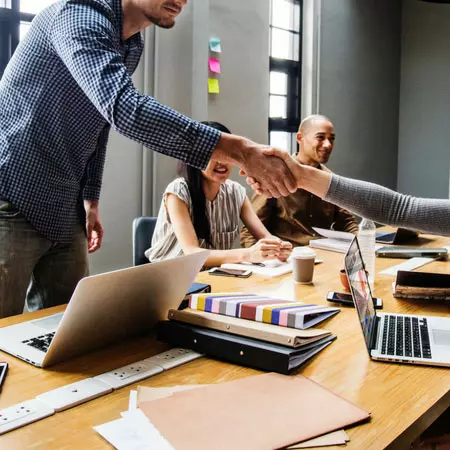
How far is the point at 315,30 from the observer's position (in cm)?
498

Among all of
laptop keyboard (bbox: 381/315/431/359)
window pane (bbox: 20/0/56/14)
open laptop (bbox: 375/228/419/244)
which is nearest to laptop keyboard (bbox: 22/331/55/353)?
laptop keyboard (bbox: 381/315/431/359)

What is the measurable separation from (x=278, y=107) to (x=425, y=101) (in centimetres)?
211

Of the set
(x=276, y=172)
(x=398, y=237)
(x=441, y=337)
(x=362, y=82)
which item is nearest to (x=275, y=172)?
→ (x=276, y=172)

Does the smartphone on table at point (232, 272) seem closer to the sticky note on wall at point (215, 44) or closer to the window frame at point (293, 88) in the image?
the sticky note on wall at point (215, 44)

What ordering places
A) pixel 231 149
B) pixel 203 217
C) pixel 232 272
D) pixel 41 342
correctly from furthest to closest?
pixel 203 217 → pixel 232 272 → pixel 231 149 → pixel 41 342

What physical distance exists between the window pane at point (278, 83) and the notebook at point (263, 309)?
3.79 m

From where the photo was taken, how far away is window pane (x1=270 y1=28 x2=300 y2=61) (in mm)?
4895

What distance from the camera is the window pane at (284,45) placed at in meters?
4.89

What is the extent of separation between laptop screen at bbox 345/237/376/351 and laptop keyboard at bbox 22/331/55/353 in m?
0.63

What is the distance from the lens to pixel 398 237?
2.71m

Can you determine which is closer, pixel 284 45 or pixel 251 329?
pixel 251 329

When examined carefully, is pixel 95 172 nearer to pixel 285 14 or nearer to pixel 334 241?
pixel 334 241

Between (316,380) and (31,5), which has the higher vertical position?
(31,5)

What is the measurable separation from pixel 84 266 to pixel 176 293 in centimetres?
62
